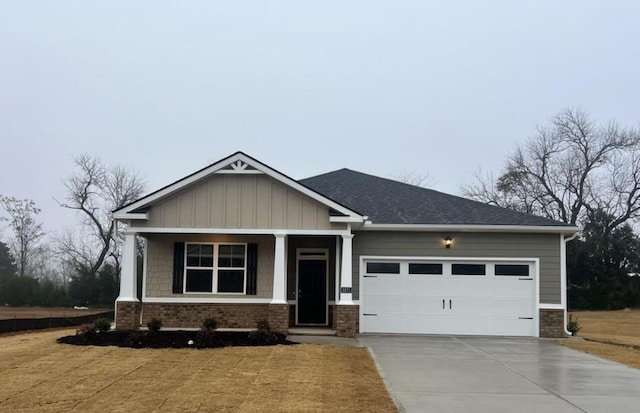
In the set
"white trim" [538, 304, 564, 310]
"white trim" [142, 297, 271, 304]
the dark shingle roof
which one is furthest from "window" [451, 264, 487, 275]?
"white trim" [142, 297, 271, 304]

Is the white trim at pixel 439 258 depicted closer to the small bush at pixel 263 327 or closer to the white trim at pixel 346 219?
the white trim at pixel 346 219

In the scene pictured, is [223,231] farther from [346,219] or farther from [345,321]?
[345,321]

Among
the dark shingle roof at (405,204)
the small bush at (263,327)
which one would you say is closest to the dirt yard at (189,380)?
the small bush at (263,327)

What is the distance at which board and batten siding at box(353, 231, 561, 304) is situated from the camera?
1706cm

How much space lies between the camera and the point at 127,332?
14.5 meters

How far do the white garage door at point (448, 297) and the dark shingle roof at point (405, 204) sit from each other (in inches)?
46.8

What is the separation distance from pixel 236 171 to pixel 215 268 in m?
2.85

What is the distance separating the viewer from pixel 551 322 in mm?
16797

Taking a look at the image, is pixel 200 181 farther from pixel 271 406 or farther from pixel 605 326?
pixel 605 326

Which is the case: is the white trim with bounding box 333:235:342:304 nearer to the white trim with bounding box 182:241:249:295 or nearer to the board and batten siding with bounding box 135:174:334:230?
the board and batten siding with bounding box 135:174:334:230

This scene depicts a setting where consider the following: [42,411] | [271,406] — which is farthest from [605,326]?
[42,411]

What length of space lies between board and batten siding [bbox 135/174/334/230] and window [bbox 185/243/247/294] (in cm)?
132

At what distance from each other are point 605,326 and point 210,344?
21430 millimetres

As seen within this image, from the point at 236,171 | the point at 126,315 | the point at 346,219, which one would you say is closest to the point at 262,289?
the point at 346,219
